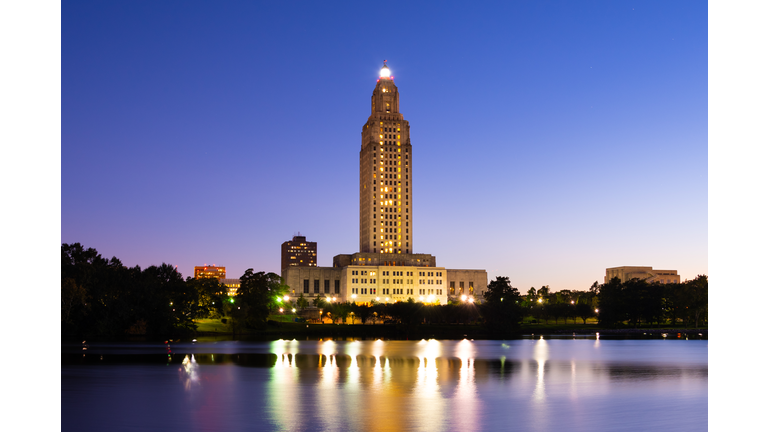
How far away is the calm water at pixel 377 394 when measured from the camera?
23.5m

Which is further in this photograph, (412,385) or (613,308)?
(613,308)

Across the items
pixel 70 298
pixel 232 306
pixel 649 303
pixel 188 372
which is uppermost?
pixel 70 298

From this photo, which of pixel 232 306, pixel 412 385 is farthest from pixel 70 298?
pixel 412 385

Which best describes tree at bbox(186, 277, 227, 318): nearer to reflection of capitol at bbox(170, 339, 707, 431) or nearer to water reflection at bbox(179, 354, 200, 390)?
reflection of capitol at bbox(170, 339, 707, 431)

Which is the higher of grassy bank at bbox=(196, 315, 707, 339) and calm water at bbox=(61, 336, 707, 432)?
calm water at bbox=(61, 336, 707, 432)

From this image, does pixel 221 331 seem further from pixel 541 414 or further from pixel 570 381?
pixel 541 414

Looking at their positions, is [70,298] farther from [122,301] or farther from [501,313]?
[501,313]

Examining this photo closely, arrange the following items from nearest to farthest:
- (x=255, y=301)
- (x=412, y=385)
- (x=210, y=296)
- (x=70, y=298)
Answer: (x=412, y=385) → (x=70, y=298) → (x=255, y=301) → (x=210, y=296)

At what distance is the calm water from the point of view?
23.5 meters

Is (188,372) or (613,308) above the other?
(188,372)

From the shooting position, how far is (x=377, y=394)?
98.8 feet

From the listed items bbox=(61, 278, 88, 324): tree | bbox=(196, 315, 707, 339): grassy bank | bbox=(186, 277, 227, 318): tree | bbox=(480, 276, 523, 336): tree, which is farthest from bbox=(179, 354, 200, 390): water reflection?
bbox=(480, 276, 523, 336): tree

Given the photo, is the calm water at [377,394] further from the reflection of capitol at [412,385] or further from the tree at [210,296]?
the tree at [210,296]

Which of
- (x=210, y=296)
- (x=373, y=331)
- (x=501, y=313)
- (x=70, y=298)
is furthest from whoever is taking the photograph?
(x=501, y=313)
